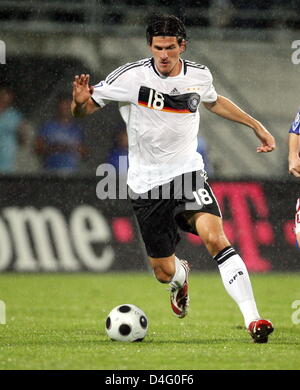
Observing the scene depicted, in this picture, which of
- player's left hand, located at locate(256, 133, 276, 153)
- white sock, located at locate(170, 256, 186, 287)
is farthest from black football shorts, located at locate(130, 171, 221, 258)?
player's left hand, located at locate(256, 133, 276, 153)

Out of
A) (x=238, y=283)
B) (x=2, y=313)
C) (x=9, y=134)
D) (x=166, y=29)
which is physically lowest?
(x=2, y=313)

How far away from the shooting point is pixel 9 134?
13.3m

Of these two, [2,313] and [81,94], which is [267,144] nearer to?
[81,94]

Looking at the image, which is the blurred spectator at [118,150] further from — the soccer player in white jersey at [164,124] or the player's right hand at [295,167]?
the player's right hand at [295,167]

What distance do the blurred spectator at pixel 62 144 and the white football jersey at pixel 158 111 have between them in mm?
6043

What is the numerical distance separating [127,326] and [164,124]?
4.86ft

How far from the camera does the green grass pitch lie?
5738 mm

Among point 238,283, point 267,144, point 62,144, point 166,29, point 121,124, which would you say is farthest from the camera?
point 121,124

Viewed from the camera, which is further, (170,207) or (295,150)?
(170,207)

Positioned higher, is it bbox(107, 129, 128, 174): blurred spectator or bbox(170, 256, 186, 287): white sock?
bbox(107, 129, 128, 174): blurred spectator

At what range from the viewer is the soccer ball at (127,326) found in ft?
22.3

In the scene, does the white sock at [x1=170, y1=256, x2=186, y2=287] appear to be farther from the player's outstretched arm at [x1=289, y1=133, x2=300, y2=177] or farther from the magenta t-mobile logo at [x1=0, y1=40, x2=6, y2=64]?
the magenta t-mobile logo at [x1=0, y1=40, x2=6, y2=64]

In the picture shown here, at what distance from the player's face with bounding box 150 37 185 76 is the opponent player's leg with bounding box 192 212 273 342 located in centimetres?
110

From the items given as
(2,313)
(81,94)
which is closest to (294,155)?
(81,94)
